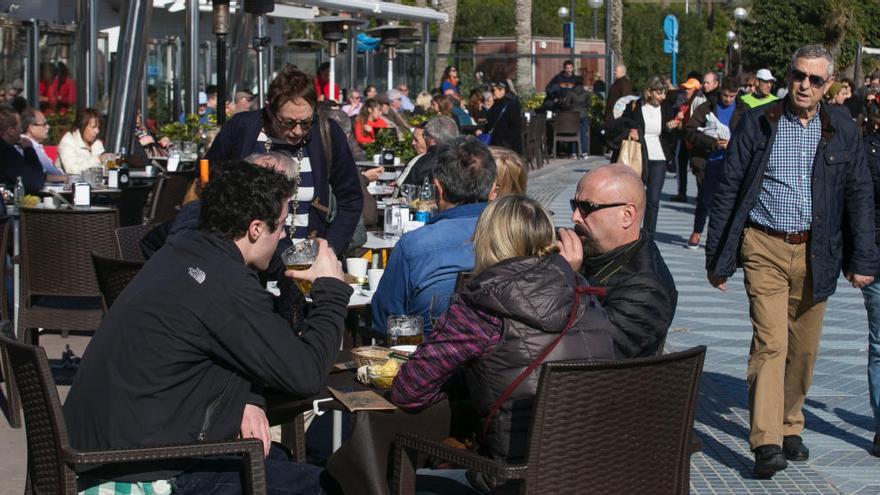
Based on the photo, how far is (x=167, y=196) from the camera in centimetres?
1019

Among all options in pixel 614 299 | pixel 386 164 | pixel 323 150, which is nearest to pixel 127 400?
pixel 614 299

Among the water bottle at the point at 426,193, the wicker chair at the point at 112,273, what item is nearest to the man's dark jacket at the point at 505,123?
the water bottle at the point at 426,193

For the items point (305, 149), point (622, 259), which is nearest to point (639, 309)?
point (622, 259)

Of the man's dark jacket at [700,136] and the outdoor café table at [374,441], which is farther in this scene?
the man's dark jacket at [700,136]

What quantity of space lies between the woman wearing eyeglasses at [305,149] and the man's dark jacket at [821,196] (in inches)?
69.5

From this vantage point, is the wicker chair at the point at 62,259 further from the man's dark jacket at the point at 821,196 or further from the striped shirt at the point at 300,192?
the man's dark jacket at the point at 821,196

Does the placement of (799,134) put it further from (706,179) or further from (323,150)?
(706,179)

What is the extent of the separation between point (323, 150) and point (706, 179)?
338 inches

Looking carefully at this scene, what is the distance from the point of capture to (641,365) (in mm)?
3531

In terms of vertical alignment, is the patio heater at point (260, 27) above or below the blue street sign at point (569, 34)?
below

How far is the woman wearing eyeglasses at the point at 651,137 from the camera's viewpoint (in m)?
14.9

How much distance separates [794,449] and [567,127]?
21682mm

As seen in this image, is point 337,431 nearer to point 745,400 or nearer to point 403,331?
point 403,331

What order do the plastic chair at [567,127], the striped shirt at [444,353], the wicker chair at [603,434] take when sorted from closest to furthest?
the wicker chair at [603,434] < the striped shirt at [444,353] < the plastic chair at [567,127]
